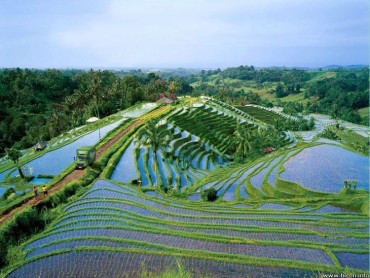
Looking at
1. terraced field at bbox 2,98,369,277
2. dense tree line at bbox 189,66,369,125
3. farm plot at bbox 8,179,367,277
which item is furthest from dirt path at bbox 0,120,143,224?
dense tree line at bbox 189,66,369,125

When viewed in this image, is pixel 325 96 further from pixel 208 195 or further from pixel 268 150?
pixel 208 195

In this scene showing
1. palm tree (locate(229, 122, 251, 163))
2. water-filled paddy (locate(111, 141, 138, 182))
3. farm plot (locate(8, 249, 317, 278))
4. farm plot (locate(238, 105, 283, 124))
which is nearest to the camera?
farm plot (locate(8, 249, 317, 278))

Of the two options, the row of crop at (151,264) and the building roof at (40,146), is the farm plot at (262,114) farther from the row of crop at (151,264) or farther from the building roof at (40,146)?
the row of crop at (151,264)

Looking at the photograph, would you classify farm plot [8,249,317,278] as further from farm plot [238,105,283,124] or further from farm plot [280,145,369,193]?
farm plot [238,105,283,124]

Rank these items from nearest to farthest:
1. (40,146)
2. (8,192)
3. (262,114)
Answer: (8,192) < (40,146) < (262,114)

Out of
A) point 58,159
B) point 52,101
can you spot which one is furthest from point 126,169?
point 52,101

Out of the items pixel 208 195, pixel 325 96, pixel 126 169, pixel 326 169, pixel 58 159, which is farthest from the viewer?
pixel 325 96
